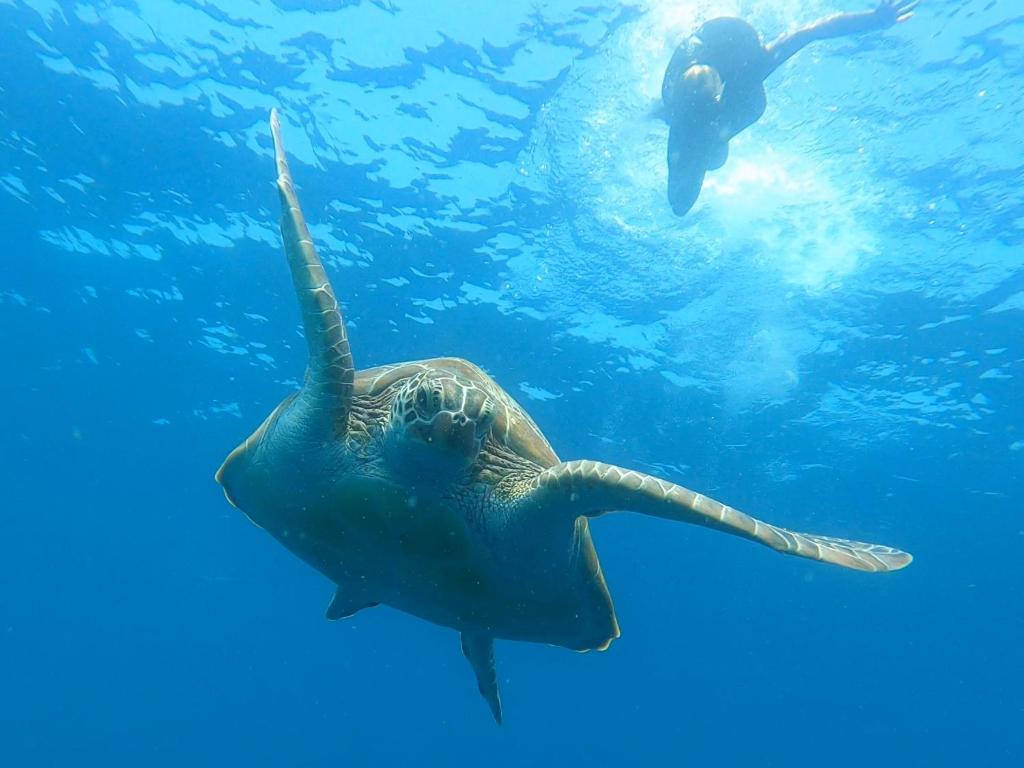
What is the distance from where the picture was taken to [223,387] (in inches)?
861

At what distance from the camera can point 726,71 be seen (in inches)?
370

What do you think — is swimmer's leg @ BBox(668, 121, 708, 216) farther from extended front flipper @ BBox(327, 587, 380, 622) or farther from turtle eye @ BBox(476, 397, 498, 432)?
extended front flipper @ BBox(327, 587, 380, 622)

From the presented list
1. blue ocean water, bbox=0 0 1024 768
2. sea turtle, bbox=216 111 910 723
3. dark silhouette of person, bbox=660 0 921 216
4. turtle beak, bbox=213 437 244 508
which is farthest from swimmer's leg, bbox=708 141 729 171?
turtle beak, bbox=213 437 244 508

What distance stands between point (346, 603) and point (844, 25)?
9.80m

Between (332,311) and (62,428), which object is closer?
(332,311)

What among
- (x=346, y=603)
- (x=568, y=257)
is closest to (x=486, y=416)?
(x=346, y=603)

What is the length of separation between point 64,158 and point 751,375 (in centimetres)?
1716

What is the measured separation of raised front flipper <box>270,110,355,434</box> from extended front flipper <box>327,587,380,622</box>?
2.41 metres

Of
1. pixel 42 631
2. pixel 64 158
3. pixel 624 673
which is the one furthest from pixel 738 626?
pixel 42 631

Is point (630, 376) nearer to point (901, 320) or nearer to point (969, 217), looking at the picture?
point (901, 320)

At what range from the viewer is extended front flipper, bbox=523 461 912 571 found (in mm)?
3158

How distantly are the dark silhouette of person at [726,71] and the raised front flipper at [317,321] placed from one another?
748cm

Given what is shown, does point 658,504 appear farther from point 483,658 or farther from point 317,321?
point 483,658

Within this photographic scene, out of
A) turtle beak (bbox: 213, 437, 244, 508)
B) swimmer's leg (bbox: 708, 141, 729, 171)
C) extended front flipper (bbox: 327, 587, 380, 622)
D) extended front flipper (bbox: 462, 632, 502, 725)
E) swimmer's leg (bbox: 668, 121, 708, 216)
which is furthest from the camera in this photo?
swimmer's leg (bbox: 708, 141, 729, 171)
